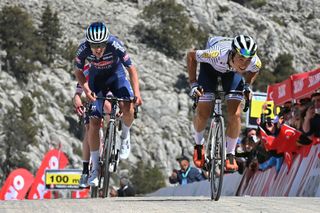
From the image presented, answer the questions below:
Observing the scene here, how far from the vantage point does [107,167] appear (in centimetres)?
1138

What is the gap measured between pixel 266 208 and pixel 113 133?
4.09 meters

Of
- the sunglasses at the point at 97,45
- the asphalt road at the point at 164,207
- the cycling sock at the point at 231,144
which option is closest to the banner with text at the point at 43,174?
the sunglasses at the point at 97,45

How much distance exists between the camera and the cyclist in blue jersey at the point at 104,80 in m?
11.4

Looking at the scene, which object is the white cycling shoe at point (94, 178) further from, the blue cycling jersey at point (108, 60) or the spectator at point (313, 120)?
the spectator at point (313, 120)

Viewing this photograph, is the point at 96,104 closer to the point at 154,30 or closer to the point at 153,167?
the point at 153,167

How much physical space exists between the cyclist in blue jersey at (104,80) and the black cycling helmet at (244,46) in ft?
6.21

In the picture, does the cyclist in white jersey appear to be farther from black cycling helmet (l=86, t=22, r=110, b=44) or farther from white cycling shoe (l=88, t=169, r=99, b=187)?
white cycling shoe (l=88, t=169, r=99, b=187)

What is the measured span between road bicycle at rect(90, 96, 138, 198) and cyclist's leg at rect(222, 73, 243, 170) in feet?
4.78

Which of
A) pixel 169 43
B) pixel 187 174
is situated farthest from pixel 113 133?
pixel 169 43

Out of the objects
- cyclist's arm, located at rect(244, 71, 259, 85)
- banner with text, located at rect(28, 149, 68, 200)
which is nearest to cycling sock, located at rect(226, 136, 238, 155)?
cyclist's arm, located at rect(244, 71, 259, 85)

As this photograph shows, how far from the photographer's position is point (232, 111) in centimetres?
1045

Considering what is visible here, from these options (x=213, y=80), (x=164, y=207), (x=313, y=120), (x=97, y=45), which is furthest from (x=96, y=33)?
(x=313, y=120)

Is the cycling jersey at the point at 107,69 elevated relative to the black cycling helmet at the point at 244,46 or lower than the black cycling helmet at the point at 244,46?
lower

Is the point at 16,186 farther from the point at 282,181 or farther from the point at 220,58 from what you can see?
the point at 220,58
